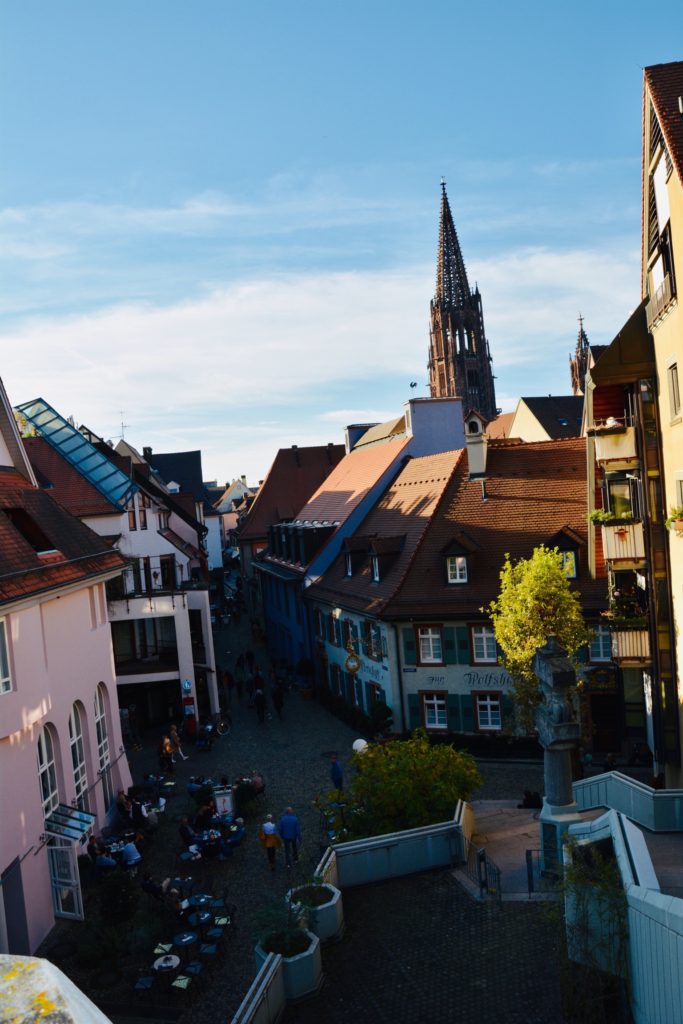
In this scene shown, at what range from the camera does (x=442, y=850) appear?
1883 centimetres

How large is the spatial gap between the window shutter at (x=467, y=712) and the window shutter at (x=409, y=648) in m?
2.01

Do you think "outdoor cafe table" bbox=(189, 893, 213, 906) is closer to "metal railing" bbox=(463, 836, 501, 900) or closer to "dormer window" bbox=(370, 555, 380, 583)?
"metal railing" bbox=(463, 836, 501, 900)

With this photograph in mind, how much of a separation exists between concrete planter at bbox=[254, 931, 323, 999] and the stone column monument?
515 cm

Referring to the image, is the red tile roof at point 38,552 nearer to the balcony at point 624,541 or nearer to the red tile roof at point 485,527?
the red tile roof at point 485,527

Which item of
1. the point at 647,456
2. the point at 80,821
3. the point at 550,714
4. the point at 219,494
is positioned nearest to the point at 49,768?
the point at 80,821

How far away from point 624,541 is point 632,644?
2703 millimetres

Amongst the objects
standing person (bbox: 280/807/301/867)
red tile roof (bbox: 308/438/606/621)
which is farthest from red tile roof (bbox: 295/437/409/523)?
standing person (bbox: 280/807/301/867)

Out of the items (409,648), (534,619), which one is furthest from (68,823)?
(409,648)

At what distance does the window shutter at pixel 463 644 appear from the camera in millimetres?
28719

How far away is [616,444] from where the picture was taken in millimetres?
21844

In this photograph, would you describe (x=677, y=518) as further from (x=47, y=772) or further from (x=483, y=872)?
(x=47, y=772)

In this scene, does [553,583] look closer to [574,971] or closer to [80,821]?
[574,971]

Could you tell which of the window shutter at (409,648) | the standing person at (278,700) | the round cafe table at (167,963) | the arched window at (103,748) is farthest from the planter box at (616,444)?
the standing person at (278,700)

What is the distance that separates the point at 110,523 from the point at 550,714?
22.4 meters
